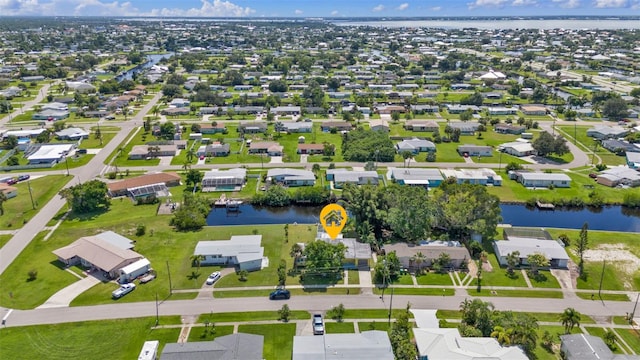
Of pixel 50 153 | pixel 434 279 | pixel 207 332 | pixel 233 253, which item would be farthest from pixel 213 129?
pixel 434 279

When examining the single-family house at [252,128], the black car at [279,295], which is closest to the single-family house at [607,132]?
the single-family house at [252,128]

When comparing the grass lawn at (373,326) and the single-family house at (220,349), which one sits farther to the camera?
the grass lawn at (373,326)

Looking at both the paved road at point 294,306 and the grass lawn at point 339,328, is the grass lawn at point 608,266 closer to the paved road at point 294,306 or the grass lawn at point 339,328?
the paved road at point 294,306

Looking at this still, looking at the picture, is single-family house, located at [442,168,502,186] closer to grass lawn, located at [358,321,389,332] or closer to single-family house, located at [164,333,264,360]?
grass lawn, located at [358,321,389,332]

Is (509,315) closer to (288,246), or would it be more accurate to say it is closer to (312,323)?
(312,323)

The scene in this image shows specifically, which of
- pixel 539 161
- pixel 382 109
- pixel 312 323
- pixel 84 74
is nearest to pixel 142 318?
pixel 312 323

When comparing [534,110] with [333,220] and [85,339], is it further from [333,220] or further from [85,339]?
[85,339]

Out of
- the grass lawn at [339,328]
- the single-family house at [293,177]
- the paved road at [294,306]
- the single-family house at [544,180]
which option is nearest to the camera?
the grass lawn at [339,328]
